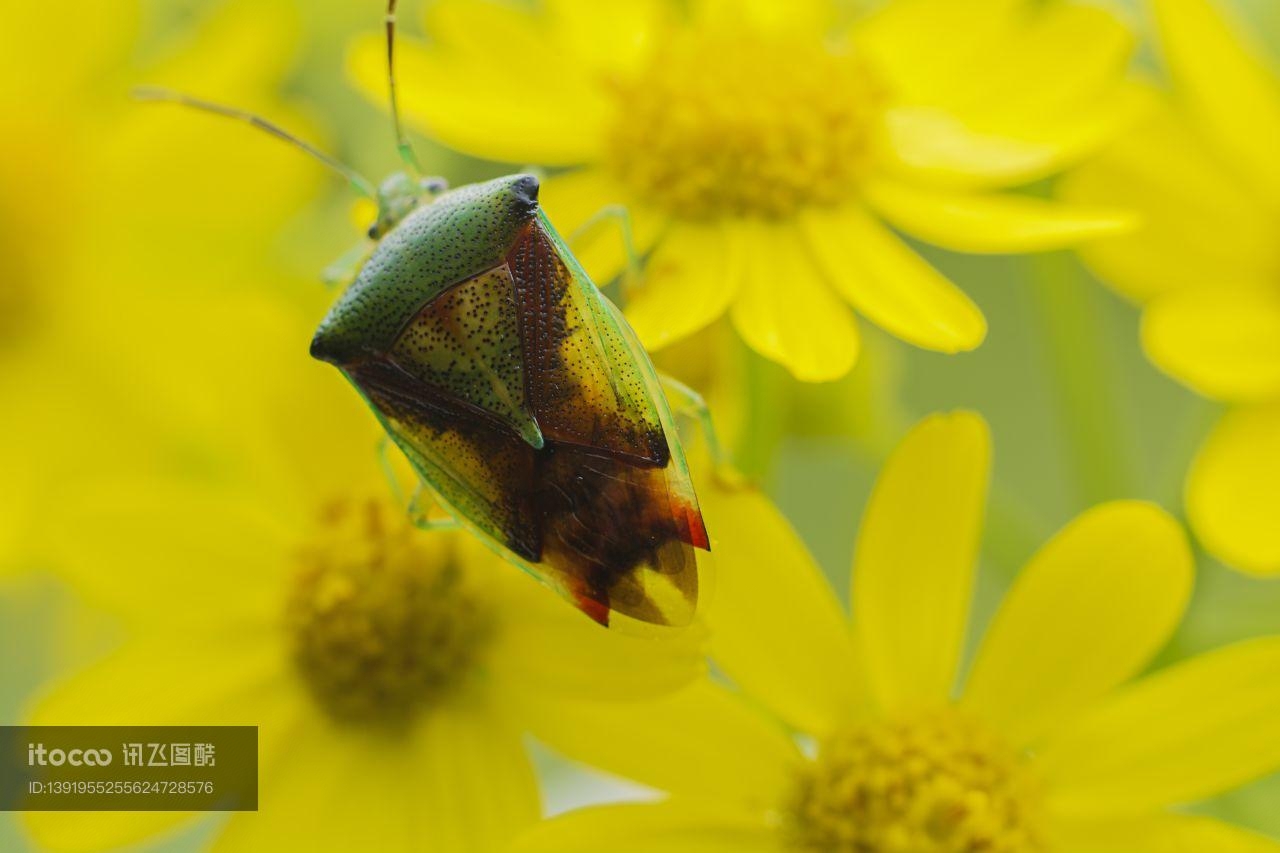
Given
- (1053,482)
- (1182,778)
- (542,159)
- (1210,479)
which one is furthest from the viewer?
(1053,482)

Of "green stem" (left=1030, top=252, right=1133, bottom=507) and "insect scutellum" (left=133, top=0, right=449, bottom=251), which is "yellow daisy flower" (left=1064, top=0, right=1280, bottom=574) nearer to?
"green stem" (left=1030, top=252, right=1133, bottom=507)

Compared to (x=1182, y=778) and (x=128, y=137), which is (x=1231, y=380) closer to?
(x=1182, y=778)

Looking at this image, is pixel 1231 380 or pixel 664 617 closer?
pixel 664 617

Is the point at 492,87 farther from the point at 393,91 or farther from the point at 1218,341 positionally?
the point at 1218,341

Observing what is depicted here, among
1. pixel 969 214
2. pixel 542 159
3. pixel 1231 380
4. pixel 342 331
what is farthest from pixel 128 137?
pixel 1231 380

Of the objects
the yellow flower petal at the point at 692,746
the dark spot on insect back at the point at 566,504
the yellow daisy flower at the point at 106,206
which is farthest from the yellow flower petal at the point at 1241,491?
the yellow daisy flower at the point at 106,206

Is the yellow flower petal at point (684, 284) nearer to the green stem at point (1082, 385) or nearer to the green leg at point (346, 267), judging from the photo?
the green leg at point (346, 267)

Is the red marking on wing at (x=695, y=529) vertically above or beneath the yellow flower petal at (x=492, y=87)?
beneath
